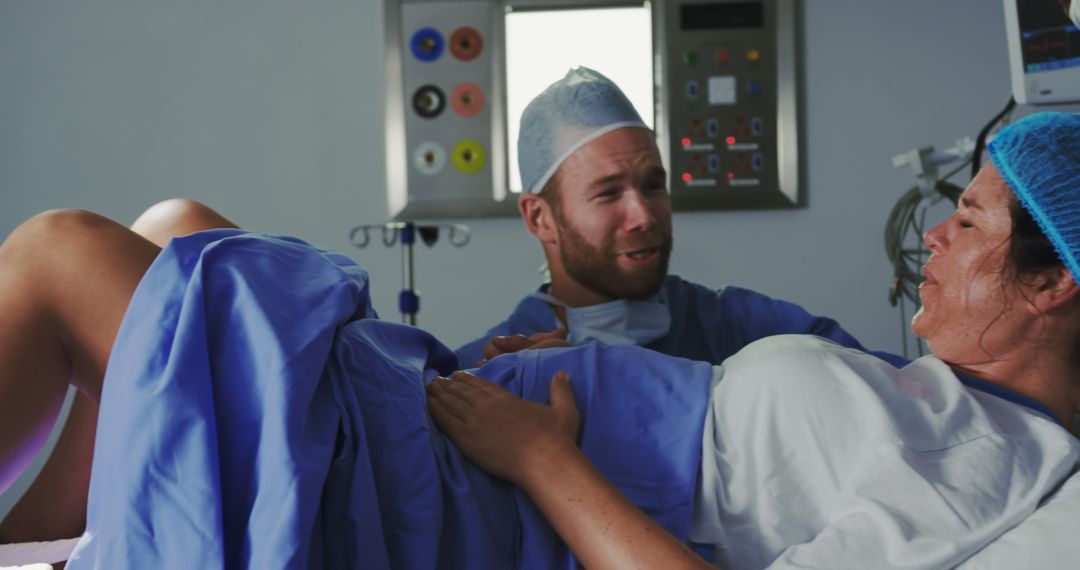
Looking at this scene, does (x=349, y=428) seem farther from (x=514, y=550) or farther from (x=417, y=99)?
(x=417, y=99)

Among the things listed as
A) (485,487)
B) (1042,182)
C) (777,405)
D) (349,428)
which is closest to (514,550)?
(485,487)

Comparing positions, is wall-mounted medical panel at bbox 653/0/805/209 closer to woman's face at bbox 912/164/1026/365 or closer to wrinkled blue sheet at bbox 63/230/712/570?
woman's face at bbox 912/164/1026/365

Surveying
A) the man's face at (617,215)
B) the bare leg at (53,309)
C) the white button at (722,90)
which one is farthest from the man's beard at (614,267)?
the white button at (722,90)

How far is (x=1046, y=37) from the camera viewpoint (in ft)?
6.61

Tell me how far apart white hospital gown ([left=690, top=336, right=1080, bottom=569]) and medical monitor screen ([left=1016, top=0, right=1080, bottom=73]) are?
1.00 metres

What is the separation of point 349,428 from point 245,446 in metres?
0.11

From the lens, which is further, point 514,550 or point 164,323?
point 514,550

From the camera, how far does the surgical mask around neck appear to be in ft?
6.41

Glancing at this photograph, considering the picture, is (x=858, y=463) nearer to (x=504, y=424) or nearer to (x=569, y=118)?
(x=504, y=424)

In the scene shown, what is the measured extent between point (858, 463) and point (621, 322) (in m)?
0.86

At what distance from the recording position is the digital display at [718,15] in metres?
3.18

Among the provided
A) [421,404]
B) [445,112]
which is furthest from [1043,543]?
[445,112]

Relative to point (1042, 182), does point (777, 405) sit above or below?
below

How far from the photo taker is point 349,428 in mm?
1108
